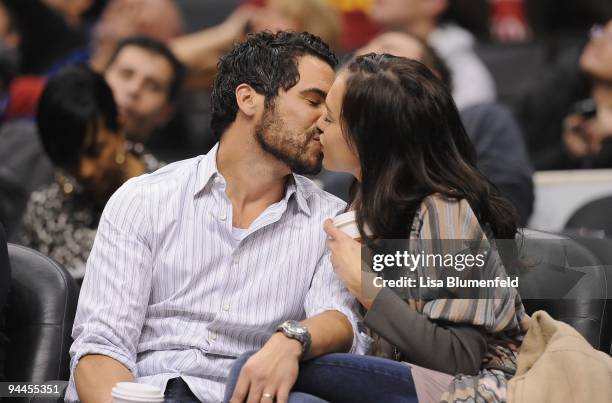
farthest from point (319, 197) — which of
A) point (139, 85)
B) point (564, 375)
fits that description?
point (139, 85)

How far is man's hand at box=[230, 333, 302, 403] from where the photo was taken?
2385 millimetres

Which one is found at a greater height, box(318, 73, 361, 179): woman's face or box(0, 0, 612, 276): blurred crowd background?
box(0, 0, 612, 276): blurred crowd background

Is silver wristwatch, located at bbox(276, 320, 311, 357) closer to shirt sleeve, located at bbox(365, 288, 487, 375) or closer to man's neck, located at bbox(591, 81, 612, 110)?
shirt sleeve, located at bbox(365, 288, 487, 375)

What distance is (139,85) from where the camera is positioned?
4.71 meters

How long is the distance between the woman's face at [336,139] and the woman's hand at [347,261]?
5.7 inches

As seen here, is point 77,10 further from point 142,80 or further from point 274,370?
point 274,370

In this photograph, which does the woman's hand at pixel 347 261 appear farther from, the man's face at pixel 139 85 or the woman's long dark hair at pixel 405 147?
the man's face at pixel 139 85

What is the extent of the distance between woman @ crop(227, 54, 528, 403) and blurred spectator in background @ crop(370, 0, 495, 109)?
8.26ft

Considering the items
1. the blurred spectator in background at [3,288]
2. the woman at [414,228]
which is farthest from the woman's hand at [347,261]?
the blurred spectator in background at [3,288]

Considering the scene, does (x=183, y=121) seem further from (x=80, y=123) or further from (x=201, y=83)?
(x=80, y=123)

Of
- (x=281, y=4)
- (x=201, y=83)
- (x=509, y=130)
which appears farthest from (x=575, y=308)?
(x=201, y=83)

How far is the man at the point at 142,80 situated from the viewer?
4.69m

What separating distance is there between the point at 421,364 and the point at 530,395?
25 centimetres

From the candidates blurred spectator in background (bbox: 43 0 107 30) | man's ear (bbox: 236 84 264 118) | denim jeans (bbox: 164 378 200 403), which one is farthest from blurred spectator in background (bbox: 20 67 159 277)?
blurred spectator in background (bbox: 43 0 107 30)
